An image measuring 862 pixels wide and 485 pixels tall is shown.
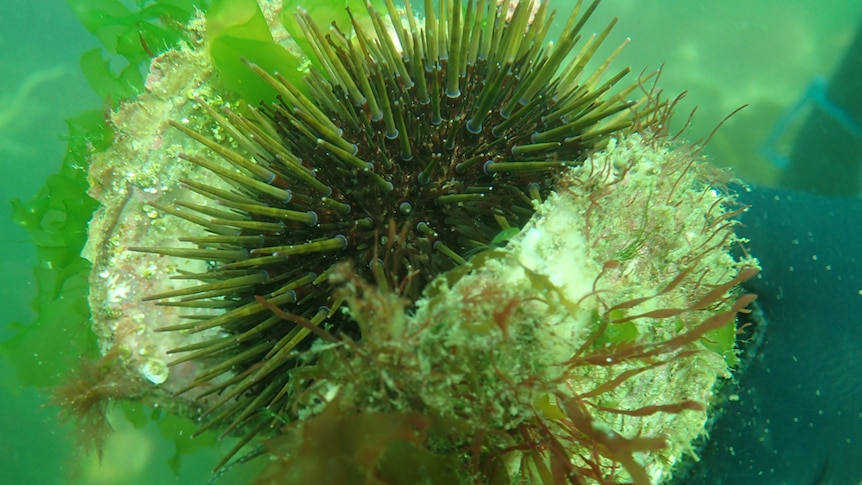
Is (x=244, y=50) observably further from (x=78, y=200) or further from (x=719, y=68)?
(x=719, y=68)

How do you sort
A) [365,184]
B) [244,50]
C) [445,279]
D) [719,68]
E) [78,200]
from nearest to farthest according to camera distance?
[445,279]
[365,184]
[244,50]
[78,200]
[719,68]

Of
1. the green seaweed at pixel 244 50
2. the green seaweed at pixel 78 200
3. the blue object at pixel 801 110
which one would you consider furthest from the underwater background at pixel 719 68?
Result: the green seaweed at pixel 244 50

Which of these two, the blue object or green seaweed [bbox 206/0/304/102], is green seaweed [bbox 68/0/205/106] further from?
the blue object

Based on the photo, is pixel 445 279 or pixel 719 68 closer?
pixel 445 279

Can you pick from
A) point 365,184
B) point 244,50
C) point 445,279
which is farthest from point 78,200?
point 445,279

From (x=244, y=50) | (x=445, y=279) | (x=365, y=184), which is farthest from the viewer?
(x=244, y=50)

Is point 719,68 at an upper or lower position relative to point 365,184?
upper

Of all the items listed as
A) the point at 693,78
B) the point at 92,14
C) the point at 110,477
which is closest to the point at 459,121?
the point at 92,14

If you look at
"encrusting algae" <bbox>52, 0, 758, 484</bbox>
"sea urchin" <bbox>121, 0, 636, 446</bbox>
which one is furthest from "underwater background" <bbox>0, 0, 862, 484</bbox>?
"sea urchin" <bbox>121, 0, 636, 446</bbox>
